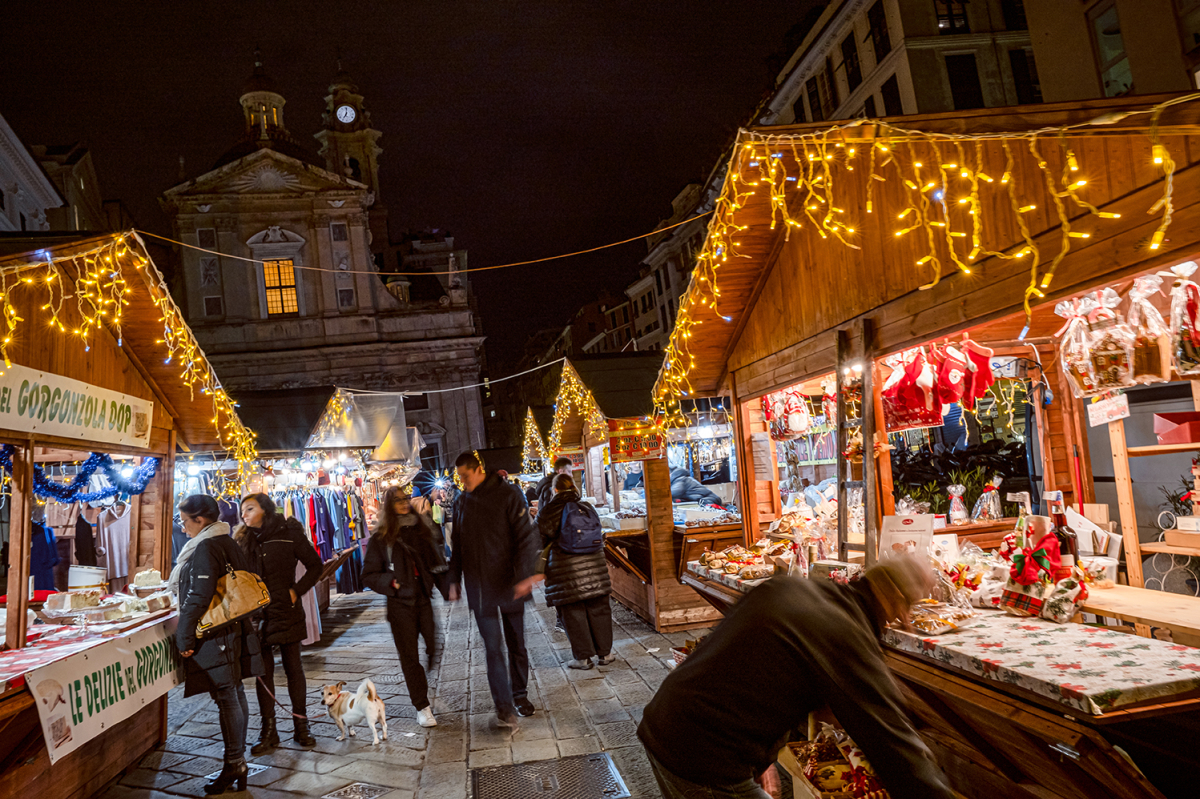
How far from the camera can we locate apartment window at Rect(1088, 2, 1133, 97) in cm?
1173

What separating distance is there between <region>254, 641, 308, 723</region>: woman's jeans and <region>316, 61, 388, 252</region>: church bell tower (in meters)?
41.0

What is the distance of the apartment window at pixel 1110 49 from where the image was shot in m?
11.7

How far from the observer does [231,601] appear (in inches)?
203

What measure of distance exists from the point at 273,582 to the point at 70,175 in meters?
31.7

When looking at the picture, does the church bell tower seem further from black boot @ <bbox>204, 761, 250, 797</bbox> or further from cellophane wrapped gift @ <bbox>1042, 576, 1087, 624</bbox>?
cellophane wrapped gift @ <bbox>1042, 576, 1087, 624</bbox>

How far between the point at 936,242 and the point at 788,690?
301 centimetres

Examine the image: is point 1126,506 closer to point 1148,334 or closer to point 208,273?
point 1148,334

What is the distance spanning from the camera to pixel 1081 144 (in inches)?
129

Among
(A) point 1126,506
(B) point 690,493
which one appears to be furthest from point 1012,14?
(A) point 1126,506

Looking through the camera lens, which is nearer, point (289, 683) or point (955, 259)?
point (955, 259)

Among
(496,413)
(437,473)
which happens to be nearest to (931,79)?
(437,473)

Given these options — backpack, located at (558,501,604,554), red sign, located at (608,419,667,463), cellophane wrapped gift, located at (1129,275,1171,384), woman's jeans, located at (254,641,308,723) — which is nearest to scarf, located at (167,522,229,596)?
woman's jeans, located at (254,641,308,723)

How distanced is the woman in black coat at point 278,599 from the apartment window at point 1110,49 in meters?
13.9

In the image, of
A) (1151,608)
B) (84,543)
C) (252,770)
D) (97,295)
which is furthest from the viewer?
(84,543)
